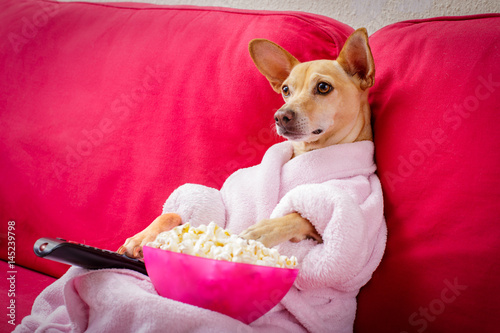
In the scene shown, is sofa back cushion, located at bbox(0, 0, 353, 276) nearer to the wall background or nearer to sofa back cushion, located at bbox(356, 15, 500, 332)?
the wall background

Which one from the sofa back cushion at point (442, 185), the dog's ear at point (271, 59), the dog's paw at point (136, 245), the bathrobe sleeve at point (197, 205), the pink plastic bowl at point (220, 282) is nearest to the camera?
the pink plastic bowl at point (220, 282)

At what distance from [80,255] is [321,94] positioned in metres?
0.83

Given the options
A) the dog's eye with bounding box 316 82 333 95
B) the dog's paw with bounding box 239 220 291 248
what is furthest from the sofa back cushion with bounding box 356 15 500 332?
the dog's paw with bounding box 239 220 291 248

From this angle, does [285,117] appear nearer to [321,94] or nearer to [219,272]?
[321,94]

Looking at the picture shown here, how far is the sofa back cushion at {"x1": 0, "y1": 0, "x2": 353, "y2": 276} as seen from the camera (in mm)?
1371

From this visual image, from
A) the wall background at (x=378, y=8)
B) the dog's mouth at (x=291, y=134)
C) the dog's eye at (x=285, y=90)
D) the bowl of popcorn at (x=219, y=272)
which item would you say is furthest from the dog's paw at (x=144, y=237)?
the wall background at (x=378, y=8)

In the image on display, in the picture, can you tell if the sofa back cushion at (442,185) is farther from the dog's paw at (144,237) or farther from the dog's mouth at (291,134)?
the dog's paw at (144,237)

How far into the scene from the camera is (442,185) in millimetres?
974

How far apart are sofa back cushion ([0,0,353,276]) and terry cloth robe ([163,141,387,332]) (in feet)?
0.56

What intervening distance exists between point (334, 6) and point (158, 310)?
55.6 inches

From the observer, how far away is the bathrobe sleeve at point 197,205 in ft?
3.78

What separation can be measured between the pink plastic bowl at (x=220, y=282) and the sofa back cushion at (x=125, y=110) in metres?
0.61

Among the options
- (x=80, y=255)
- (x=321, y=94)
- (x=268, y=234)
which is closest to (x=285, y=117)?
(x=321, y=94)

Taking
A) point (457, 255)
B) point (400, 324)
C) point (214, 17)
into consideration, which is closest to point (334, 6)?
point (214, 17)
